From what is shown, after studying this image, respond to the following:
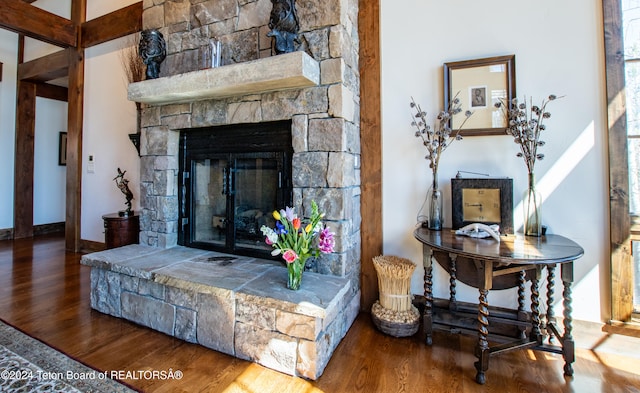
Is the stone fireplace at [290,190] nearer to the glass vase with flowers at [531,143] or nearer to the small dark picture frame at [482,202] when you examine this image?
the small dark picture frame at [482,202]

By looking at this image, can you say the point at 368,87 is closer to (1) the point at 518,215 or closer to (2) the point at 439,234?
(2) the point at 439,234

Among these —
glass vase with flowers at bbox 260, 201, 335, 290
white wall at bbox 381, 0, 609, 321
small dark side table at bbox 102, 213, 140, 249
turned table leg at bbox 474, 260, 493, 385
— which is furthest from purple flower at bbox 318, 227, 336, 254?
small dark side table at bbox 102, 213, 140, 249

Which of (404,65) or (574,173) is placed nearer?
(574,173)

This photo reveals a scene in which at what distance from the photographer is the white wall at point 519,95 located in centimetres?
186

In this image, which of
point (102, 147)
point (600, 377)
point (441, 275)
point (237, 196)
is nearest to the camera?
point (600, 377)

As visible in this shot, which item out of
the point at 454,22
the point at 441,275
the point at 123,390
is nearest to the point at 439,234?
the point at 441,275

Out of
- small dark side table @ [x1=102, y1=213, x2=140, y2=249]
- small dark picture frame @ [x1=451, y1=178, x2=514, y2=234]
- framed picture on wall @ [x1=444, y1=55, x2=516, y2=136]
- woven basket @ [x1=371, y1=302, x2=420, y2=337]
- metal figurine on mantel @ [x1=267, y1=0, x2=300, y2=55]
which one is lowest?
woven basket @ [x1=371, y1=302, x2=420, y2=337]

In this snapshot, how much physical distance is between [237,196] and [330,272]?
1.06 metres

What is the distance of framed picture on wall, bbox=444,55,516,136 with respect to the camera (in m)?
2.01

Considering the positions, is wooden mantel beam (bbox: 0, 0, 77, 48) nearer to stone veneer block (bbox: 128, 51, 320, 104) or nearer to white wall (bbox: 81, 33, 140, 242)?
white wall (bbox: 81, 33, 140, 242)

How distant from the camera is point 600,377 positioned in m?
1.58

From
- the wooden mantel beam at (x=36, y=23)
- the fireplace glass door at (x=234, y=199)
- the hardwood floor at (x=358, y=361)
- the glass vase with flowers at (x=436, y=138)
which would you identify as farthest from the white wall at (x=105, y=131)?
the glass vase with flowers at (x=436, y=138)

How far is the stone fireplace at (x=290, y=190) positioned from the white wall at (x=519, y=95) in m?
0.32

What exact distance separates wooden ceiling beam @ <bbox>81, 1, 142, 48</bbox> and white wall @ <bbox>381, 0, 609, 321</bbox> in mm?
2936
